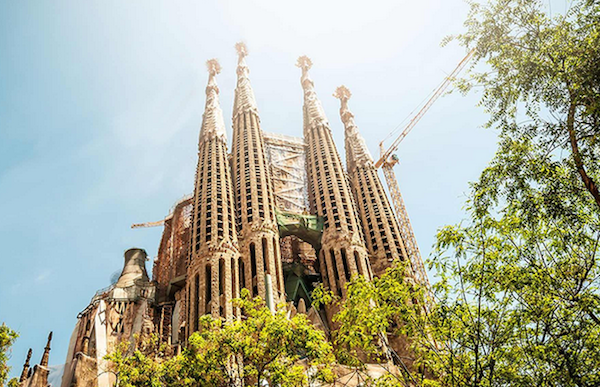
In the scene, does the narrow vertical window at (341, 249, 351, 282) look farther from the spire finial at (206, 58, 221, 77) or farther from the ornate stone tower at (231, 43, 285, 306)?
the spire finial at (206, 58, 221, 77)

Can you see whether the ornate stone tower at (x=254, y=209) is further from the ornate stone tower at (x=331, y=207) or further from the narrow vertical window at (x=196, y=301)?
the ornate stone tower at (x=331, y=207)

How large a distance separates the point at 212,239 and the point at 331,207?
47.4 ft

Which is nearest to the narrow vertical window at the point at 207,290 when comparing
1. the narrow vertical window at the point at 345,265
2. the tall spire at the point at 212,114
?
the narrow vertical window at the point at 345,265

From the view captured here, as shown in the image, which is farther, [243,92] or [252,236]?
[243,92]

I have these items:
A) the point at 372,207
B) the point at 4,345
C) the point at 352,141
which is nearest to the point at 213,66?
the point at 352,141

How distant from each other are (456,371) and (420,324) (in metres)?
1.59

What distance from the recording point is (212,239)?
42.4 metres

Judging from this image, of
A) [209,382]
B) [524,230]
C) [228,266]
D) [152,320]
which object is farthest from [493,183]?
[152,320]

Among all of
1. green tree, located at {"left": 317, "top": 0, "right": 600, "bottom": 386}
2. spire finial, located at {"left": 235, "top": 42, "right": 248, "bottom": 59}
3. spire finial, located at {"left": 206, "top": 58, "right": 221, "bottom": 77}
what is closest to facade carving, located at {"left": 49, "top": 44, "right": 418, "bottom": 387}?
spire finial, located at {"left": 206, "top": 58, "right": 221, "bottom": 77}

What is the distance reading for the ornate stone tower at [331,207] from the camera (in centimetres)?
4600

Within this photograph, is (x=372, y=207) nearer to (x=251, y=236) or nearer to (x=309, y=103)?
(x=251, y=236)

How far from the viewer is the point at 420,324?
13.9 metres

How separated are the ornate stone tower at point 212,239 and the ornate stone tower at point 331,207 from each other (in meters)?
10.0

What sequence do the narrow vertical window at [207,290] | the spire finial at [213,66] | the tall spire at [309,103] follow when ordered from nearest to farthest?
1. the narrow vertical window at [207,290]
2. the tall spire at [309,103]
3. the spire finial at [213,66]
